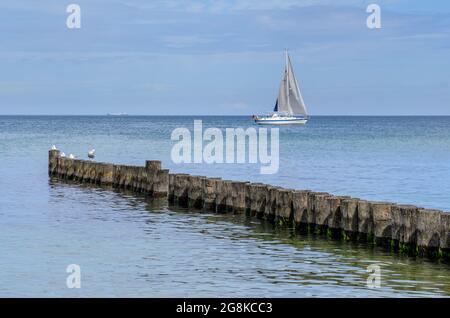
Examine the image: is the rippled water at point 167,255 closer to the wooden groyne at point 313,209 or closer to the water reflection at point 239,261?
the water reflection at point 239,261

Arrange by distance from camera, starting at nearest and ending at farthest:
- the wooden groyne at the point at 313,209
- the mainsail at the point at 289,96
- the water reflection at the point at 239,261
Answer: the water reflection at the point at 239,261, the wooden groyne at the point at 313,209, the mainsail at the point at 289,96

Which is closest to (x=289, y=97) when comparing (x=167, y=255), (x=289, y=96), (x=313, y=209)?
(x=289, y=96)

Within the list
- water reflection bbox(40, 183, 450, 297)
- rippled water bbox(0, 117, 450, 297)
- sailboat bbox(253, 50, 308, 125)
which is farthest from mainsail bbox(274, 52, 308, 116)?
water reflection bbox(40, 183, 450, 297)

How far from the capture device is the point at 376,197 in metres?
39.5

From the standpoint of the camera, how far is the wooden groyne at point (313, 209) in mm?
20250

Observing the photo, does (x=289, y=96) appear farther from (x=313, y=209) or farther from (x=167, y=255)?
(x=167, y=255)

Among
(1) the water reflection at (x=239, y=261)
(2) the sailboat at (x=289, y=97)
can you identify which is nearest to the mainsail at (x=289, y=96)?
(2) the sailboat at (x=289, y=97)

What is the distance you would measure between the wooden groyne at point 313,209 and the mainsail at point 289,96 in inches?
3928

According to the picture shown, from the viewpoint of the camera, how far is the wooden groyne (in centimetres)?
2025

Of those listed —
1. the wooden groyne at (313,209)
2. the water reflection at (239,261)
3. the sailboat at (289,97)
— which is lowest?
Result: the water reflection at (239,261)

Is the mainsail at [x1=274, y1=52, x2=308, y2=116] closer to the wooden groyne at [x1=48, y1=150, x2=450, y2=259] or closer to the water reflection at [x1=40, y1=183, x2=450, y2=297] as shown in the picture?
the wooden groyne at [x1=48, y1=150, x2=450, y2=259]

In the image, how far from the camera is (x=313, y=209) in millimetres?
24172
